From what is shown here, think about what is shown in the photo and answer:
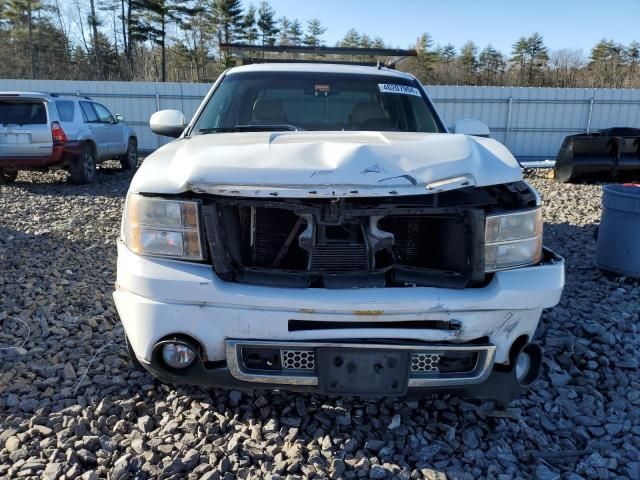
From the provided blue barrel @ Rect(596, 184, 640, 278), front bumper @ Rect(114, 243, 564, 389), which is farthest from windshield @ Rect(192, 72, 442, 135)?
blue barrel @ Rect(596, 184, 640, 278)

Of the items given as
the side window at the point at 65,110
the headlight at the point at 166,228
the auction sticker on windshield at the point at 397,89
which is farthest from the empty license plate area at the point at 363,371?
the side window at the point at 65,110

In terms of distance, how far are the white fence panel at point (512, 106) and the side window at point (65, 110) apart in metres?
6.79

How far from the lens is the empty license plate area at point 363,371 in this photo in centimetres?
198

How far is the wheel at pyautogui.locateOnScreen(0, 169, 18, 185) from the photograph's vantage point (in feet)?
31.8

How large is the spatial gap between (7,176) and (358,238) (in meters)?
9.99

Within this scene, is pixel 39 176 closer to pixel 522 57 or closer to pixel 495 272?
pixel 495 272

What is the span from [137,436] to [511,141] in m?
16.6

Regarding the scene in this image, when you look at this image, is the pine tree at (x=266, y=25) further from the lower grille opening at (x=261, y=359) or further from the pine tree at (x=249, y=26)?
the lower grille opening at (x=261, y=359)

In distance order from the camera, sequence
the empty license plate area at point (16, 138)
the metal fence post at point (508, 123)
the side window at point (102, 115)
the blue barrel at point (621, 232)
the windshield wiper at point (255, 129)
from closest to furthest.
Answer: the windshield wiper at point (255, 129), the blue barrel at point (621, 232), the empty license plate area at point (16, 138), the side window at point (102, 115), the metal fence post at point (508, 123)

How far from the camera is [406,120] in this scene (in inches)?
147

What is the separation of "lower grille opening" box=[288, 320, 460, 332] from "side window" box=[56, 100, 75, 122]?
896 centimetres

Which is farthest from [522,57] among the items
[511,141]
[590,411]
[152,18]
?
[590,411]

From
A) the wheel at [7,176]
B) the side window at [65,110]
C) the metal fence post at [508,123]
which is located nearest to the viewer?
the side window at [65,110]

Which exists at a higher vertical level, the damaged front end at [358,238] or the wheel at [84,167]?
the damaged front end at [358,238]
